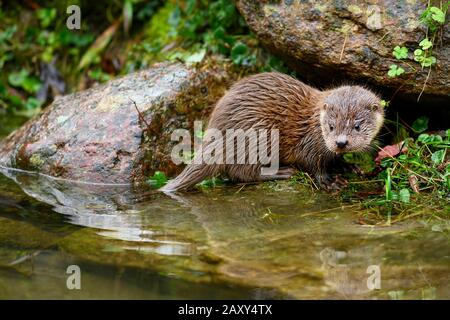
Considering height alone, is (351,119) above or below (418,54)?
below

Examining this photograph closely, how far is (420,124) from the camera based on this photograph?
513cm

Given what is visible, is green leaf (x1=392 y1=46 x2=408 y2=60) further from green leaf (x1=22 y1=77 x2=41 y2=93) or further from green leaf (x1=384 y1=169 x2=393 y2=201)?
green leaf (x1=22 y1=77 x2=41 y2=93)

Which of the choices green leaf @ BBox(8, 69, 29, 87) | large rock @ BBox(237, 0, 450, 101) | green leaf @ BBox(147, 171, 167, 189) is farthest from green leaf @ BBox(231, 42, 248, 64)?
green leaf @ BBox(8, 69, 29, 87)

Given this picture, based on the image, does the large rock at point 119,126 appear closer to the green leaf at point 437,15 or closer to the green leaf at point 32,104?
the green leaf at point 32,104

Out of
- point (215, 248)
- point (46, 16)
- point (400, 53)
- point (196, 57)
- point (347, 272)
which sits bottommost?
point (347, 272)

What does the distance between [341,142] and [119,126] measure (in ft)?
6.19

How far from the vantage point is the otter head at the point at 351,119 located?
4.67 metres

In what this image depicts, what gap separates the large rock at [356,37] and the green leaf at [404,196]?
892mm

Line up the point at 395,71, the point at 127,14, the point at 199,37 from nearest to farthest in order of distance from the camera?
the point at 395,71
the point at 199,37
the point at 127,14

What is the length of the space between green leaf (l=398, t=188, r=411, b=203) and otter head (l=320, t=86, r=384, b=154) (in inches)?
19.3

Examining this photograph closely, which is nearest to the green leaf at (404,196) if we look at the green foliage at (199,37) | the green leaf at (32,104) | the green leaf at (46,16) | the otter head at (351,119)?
the otter head at (351,119)

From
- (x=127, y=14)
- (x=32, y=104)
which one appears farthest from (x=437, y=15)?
(x=32, y=104)

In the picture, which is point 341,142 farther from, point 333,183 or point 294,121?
point 294,121

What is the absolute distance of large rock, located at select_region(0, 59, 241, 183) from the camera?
528cm
